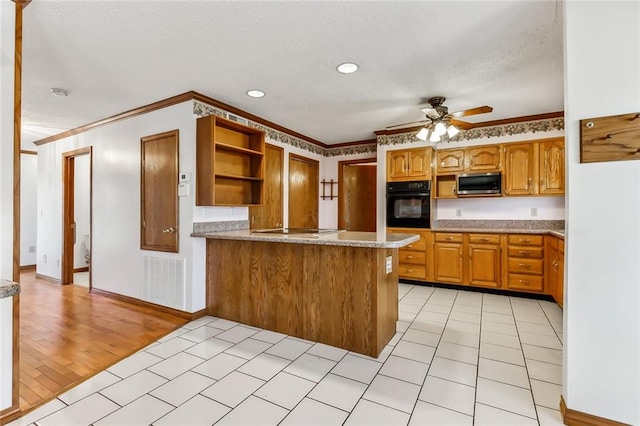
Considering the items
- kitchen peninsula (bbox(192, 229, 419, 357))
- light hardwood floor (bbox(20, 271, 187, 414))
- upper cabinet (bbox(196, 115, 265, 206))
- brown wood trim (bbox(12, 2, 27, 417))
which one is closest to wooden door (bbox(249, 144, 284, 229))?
upper cabinet (bbox(196, 115, 265, 206))

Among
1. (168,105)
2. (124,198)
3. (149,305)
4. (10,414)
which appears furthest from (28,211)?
(10,414)

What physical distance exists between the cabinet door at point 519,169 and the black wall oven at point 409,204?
1.05 m

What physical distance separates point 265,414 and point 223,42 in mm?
2506

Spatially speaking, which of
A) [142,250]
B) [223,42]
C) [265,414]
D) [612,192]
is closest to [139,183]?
[142,250]

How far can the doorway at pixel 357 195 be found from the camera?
562 cm

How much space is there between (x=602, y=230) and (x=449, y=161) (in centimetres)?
312

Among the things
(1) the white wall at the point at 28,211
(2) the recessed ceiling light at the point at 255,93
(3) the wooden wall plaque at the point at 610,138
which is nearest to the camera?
(3) the wooden wall plaque at the point at 610,138

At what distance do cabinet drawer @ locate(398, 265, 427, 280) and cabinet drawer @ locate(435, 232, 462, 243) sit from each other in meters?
0.50

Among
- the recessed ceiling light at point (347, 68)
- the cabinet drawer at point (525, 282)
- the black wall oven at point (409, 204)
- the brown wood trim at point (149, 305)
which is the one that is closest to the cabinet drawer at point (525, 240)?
the cabinet drawer at point (525, 282)

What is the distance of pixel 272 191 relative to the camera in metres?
4.57

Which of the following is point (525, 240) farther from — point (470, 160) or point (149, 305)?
point (149, 305)

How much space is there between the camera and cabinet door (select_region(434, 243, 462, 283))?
4.36 metres

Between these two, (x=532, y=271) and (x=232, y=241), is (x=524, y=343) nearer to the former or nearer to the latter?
(x=532, y=271)

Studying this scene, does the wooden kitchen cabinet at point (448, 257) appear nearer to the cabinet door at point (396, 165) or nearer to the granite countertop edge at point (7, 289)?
the cabinet door at point (396, 165)
